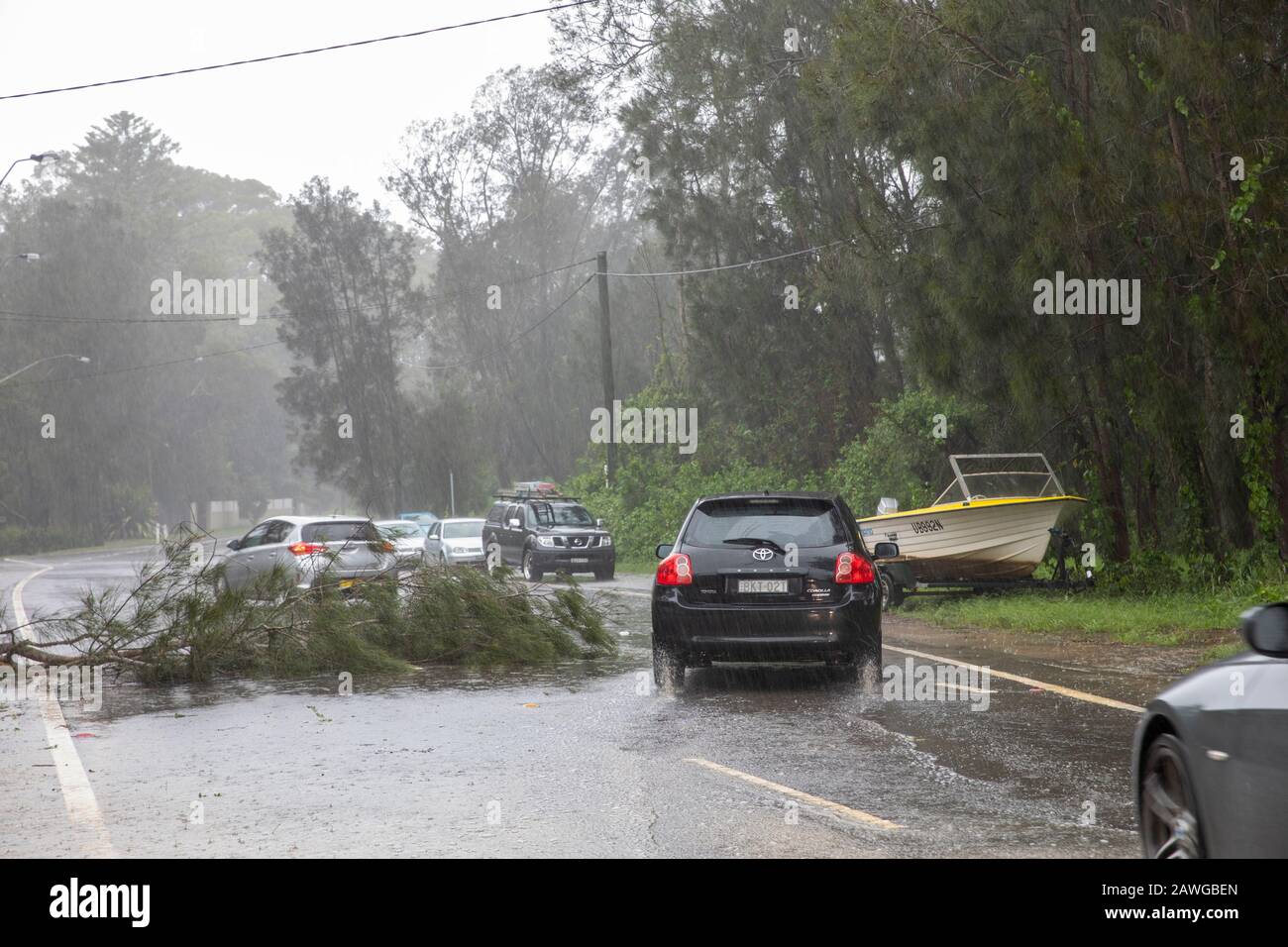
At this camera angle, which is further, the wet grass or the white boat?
the white boat

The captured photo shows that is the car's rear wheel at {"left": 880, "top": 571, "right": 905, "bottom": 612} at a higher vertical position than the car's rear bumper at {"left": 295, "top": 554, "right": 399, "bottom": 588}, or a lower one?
lower

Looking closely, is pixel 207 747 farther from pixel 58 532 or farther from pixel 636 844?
pixel 58 532

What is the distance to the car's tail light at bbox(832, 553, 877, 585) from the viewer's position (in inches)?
483

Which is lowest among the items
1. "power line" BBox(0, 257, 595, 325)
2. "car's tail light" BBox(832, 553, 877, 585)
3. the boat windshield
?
"car's tail light" BBox(832, 553, 877, 585)

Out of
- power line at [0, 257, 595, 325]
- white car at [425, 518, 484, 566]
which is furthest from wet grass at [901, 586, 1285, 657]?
power line at [0, 257, 595, 325]

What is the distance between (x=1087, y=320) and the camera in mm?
19391

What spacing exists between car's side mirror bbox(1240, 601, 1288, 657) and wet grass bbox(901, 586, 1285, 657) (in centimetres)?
994

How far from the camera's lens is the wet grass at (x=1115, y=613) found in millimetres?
15896

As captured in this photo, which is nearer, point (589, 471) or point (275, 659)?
point (275, 659)

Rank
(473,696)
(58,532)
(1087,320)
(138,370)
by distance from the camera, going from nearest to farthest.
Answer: (473,696) → (1087,320) → (58,532) → (138,370)

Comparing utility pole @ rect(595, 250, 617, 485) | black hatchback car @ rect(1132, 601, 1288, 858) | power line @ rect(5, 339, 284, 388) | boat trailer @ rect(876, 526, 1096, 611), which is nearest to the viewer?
black hatchback car @ rect(1132, 601, 1288, 858)

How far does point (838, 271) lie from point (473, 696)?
1690 centimetres

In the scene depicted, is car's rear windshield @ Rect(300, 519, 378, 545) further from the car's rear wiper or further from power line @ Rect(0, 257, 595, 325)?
power line @ Rect(0, 257, 595, 325)
